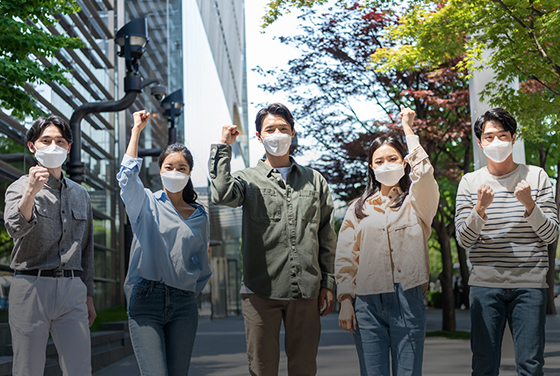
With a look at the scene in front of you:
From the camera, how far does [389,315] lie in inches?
147

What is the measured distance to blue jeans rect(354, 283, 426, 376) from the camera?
12.0ft

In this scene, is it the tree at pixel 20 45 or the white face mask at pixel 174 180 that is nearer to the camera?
the white face mask at pixel 174 180

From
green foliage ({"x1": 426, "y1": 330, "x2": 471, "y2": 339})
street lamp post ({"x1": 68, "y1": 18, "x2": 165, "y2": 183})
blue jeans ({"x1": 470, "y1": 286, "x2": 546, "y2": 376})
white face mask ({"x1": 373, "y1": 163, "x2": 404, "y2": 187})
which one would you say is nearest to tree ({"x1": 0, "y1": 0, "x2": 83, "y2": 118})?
Answer: street lamp post ({"x1": 68, "y1": 18, "x2": 165, "y2": 183})

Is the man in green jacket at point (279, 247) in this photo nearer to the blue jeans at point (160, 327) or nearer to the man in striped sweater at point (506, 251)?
the blue jeans at point (160, 327)

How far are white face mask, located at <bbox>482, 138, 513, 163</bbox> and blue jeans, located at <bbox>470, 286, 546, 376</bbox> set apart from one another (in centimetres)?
81

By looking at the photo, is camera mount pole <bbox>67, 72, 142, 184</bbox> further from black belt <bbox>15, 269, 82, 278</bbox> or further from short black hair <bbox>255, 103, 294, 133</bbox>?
short black hair <bbox>255, 103, 294, 133</bbox>

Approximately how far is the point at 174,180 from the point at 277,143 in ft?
2.34

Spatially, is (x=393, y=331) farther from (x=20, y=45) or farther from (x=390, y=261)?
(x=20, y=45)

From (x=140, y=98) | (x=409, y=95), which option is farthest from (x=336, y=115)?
(x=140, y=98)

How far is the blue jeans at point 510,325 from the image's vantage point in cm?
382

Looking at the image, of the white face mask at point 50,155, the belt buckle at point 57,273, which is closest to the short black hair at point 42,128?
the white face mask at point 50,155

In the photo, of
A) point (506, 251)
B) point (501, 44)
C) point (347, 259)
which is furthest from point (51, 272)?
point (501, 44)

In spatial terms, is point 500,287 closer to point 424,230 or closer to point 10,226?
Answer: point 424,230

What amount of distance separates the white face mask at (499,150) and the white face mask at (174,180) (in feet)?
6.36
